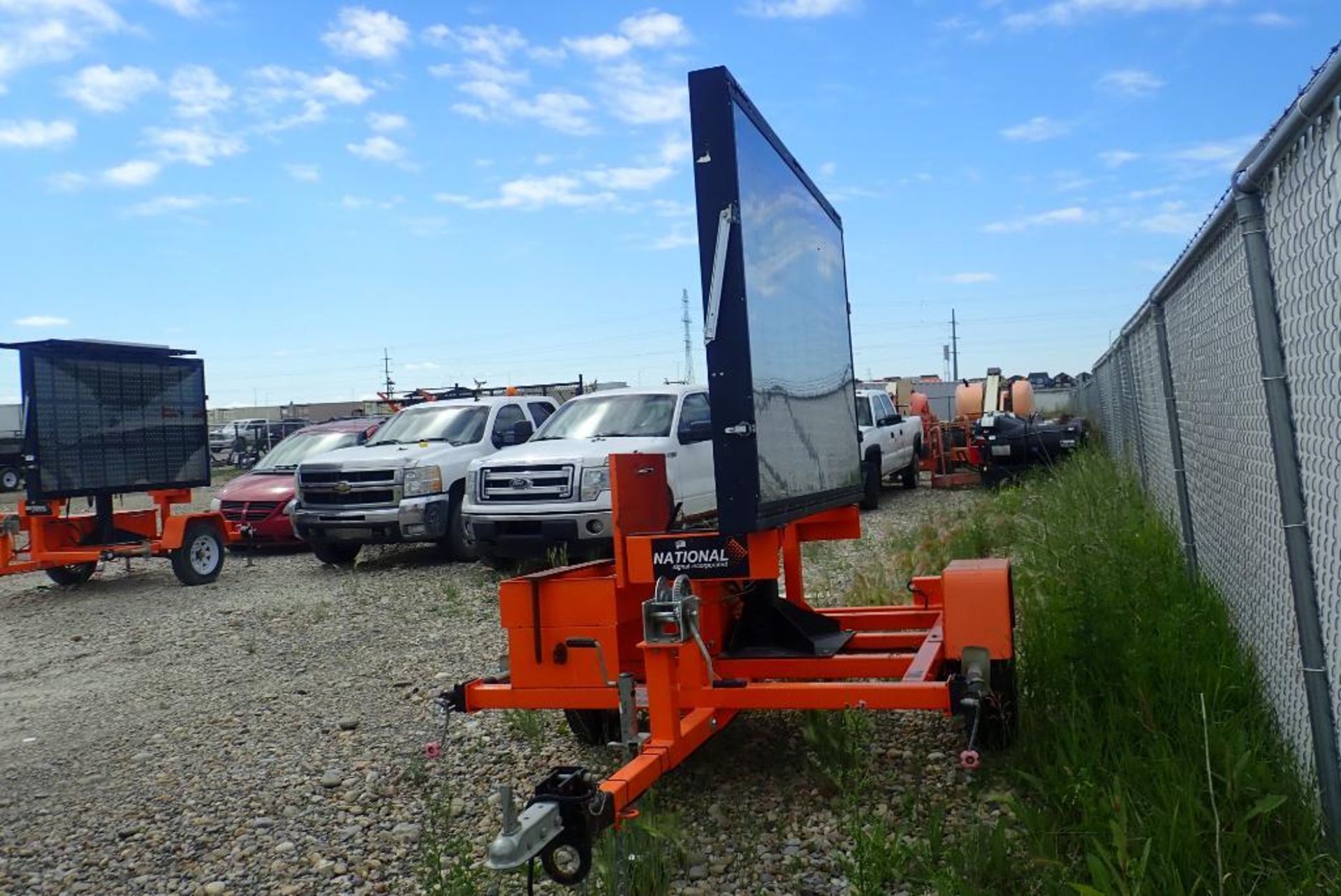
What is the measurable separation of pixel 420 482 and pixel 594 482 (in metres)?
2.80

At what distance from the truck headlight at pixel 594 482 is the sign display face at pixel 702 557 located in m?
6.18

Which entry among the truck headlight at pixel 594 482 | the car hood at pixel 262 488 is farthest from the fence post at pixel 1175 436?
the car hood at pixel 262 488

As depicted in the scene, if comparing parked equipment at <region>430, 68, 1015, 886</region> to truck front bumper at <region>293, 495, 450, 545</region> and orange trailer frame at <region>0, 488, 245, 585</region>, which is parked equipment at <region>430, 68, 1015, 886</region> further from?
orange trailer frame at <region>0, 488, 245, 585</region>

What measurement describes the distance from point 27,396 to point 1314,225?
12.4m

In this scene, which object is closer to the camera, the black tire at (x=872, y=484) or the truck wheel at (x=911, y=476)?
the black tire at (x=872, y=484)

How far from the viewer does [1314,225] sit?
288cm

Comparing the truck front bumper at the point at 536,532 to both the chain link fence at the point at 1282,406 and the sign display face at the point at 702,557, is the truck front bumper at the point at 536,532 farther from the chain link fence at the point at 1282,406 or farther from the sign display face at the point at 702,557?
the chain link fence at the point at 1282,406

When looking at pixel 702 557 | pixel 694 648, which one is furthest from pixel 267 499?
pixel 694 648

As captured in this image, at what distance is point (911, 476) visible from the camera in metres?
20.1

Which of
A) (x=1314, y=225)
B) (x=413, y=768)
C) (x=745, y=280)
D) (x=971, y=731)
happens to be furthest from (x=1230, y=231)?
(x=413, y=768)

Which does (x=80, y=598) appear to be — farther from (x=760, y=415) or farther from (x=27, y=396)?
(x=760, y=415)

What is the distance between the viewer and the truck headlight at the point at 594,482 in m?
10.9

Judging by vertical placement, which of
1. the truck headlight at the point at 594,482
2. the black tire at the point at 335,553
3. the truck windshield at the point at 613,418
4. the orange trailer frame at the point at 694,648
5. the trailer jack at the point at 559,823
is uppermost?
the truck windshield at the point at 613,418

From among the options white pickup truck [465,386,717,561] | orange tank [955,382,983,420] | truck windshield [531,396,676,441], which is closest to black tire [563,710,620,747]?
white pickup truck [465,386,717,561]
